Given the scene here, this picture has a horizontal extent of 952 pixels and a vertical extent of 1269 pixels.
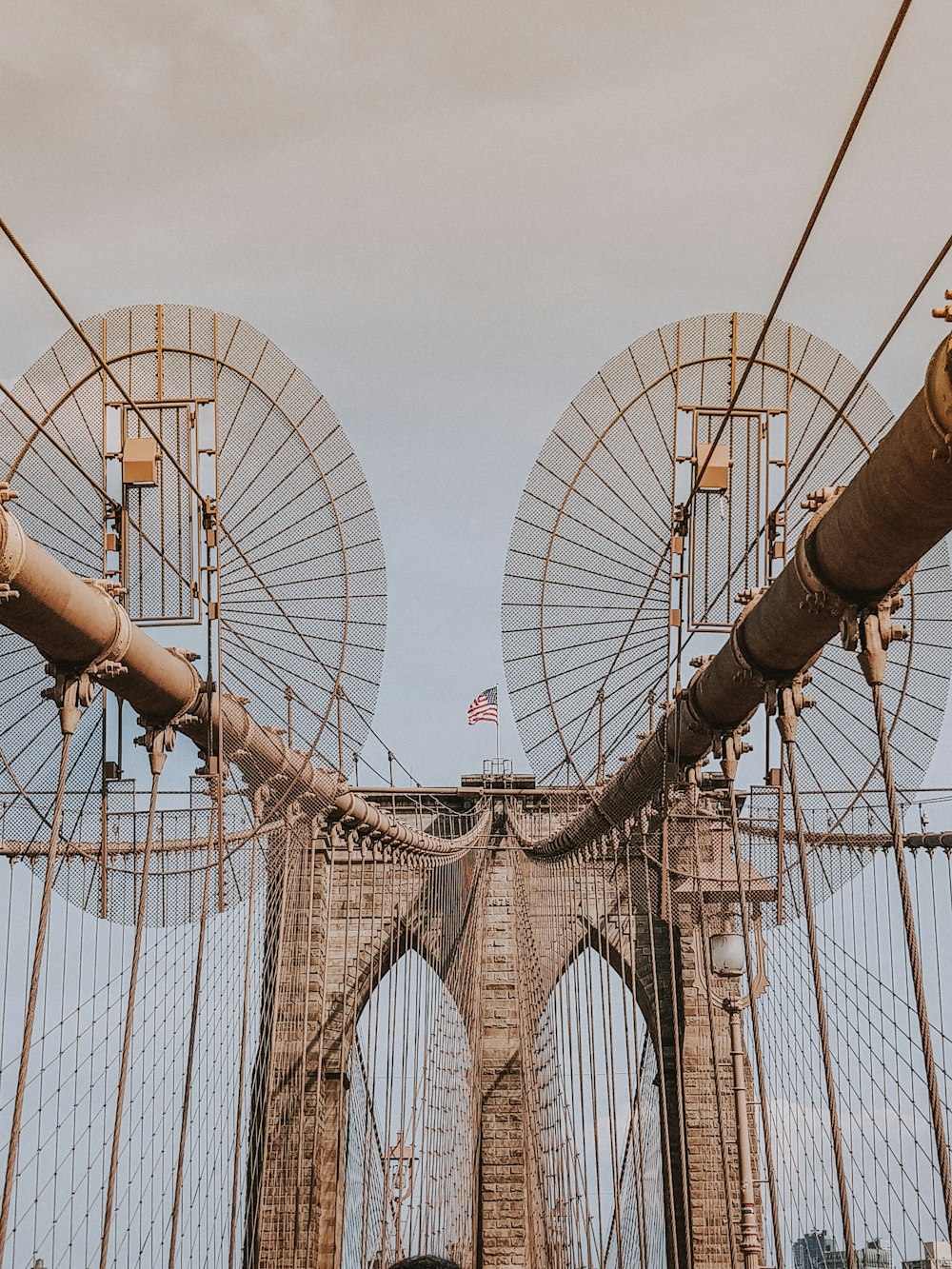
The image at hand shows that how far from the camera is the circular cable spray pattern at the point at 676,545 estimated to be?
Answer: 9977 mm

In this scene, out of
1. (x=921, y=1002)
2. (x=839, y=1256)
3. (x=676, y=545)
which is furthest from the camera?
(x=839, y=1256)

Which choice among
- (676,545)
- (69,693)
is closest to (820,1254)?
(676,545)

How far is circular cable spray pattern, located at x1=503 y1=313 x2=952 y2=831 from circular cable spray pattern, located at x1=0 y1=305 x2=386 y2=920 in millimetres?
1440

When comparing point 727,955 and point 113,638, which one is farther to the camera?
point 727,955

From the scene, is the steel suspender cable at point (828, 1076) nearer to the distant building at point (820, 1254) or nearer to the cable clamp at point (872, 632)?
the cable clamp at point (872, 632)

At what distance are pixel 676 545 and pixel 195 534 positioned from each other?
3.17 metres

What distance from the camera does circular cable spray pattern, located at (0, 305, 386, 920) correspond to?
9125mm

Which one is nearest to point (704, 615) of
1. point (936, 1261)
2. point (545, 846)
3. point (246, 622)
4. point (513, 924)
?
point (246, 622)

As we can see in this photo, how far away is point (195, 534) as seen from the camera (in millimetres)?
9211

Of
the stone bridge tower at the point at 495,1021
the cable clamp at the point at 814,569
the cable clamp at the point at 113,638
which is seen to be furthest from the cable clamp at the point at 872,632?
the stone bridge tower at the point at 495,1021

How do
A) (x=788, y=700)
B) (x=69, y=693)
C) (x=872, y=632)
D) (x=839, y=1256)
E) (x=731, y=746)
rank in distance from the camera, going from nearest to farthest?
(x=872, y=632) < (x=69, y=693) < (x=788, y=700) < (x=731, y=746) < (x=839, y=1256)

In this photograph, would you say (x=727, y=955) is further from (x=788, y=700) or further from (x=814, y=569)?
(x=814, y=569)

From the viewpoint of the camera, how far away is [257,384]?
10375 millimetres

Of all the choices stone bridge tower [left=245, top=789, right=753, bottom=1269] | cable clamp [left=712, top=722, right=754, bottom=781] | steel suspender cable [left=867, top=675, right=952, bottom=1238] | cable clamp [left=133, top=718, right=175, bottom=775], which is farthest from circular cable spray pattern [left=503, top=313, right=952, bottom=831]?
stone bridge tower [left=245, top=789, right=753, bottom=1269]
